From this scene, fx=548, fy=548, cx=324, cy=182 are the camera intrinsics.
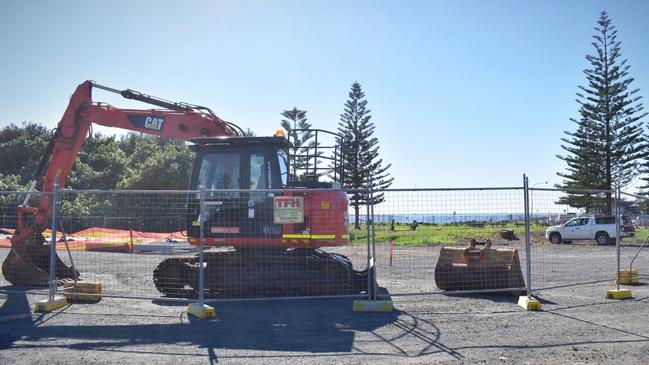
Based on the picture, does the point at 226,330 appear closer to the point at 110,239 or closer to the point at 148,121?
the point at 148,121

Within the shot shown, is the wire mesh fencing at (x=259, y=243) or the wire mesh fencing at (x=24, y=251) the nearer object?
the wire mesh fencing at (x=259, y=243)

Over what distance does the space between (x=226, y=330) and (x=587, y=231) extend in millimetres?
26346

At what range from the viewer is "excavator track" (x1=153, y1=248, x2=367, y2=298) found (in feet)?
32.9

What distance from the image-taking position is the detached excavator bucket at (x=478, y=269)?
396 inches

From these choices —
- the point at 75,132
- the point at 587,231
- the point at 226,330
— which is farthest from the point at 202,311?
the point at 587,231

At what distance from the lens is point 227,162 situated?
33.3 feet

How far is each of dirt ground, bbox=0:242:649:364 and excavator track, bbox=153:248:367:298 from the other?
10.8 inches

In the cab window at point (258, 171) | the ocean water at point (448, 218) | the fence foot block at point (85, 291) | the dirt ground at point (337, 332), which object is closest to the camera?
the dirt ground at point (337, 332)

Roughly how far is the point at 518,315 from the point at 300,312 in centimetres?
341

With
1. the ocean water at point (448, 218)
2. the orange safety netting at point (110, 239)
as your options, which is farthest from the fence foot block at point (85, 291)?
the orange safety netting at point (110, 239)

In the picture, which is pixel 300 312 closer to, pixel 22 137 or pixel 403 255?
pixel 403 255

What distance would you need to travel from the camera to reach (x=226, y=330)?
24.9ft

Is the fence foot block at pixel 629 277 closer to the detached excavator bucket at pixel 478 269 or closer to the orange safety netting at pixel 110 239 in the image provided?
the detached excavator bucket at pixel 478 269

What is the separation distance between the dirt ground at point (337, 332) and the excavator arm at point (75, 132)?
4.19 feet
